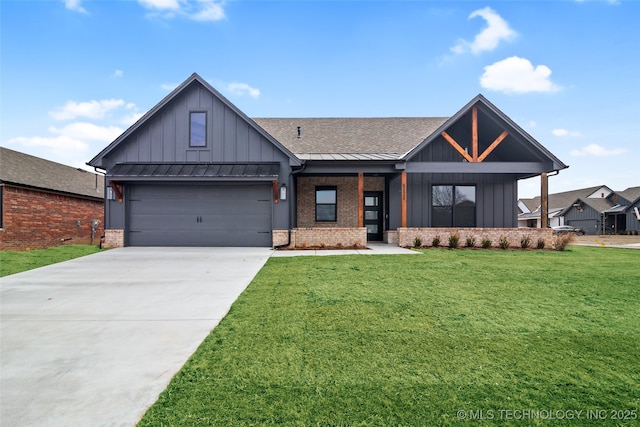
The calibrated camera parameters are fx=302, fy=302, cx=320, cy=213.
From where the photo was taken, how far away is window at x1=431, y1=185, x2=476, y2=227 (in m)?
14.4

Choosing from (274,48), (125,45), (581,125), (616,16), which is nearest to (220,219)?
(274,48)

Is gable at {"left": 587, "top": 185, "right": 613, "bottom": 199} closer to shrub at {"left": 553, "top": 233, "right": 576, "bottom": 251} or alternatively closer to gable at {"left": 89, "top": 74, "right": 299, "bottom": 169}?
shrub at {"left": 553, "top": 233, "right": 576, "bottom": 251}

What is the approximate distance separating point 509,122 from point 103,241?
1733 cm

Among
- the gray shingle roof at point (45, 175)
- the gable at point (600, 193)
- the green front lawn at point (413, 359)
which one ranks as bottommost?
the green front lawn at point (413, 359)

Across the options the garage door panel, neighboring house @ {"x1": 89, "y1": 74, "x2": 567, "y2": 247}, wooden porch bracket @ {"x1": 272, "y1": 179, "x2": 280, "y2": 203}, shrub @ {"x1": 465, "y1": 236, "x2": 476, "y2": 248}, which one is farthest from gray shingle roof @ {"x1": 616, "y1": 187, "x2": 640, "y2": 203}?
the garage door panel

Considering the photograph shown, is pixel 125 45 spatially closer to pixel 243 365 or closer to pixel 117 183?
pixel 117 183

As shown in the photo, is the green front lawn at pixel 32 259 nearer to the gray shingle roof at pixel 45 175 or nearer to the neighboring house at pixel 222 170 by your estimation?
the neighboring house at pixel 222 170

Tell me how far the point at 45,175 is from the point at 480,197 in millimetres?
22531

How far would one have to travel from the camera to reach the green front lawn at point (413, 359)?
212cm

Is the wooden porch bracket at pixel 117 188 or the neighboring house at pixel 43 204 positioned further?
the neighboring house at pixel 43 204

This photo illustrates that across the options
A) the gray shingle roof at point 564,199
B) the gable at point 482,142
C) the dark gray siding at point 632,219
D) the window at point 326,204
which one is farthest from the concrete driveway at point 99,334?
the gray shingle roof at point 564,199

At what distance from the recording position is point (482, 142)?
14.7m

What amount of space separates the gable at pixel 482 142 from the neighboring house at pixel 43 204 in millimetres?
17405

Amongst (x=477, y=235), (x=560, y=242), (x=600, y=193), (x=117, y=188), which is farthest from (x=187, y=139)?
(x=600, y=193)
